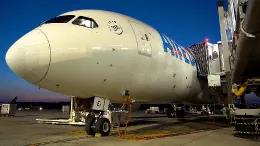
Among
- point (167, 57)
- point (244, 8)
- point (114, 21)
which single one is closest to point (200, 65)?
point (167, 57)

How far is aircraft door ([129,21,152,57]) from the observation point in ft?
29.1

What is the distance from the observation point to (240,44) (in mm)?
6164

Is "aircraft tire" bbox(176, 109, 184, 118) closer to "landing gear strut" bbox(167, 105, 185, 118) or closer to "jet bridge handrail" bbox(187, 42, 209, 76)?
"landing gear strut" bbox(167, 105, 185, 118)

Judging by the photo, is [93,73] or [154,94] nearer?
[93,73]

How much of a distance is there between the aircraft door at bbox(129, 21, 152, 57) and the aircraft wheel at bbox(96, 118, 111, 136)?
2.93 meters

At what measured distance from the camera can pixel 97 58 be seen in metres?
7.70

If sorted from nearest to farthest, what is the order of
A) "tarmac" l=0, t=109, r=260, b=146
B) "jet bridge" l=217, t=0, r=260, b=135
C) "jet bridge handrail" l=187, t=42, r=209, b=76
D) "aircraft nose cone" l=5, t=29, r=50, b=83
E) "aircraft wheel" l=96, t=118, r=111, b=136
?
"jet bridge" l=217, t=0, r=260, b=135
"aircraft nose cone" l=5, t=29, r=50, b=83
"tarmac" l=0, t=109, r=260, b=146
"aircraft wheel" l=96, t=118, r=111, b=136
"jet bridge handrail" l=187, t=42, r=209, b=76

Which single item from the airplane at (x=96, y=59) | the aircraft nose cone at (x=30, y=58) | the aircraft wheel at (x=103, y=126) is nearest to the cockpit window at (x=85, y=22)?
the airplane at (x=96, y=59)

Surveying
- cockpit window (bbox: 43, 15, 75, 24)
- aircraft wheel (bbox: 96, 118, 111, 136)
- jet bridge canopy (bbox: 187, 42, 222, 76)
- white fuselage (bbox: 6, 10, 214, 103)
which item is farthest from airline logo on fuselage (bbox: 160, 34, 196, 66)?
cockpit window (bbox: 43, 15, 75, 24)

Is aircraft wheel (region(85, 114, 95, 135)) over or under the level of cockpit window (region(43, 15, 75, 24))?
under

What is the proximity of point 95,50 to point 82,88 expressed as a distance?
1391 millimetres

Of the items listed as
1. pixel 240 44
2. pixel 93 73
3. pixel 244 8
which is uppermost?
pixel 244 8

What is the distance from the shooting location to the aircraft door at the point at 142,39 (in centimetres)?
887

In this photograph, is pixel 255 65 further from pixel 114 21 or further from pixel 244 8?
pixel 114 21
